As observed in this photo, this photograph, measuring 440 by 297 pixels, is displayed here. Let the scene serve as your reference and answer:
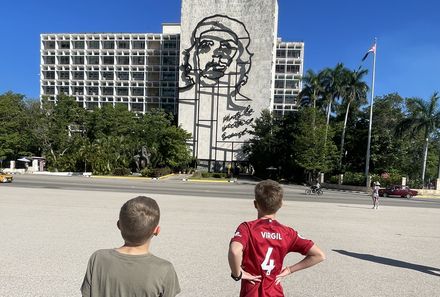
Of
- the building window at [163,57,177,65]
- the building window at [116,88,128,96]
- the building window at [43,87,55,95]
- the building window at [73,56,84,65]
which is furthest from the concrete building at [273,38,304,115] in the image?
the building window at [43,87,55,95]

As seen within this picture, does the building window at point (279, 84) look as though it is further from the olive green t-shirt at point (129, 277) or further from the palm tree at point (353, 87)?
the olive green t-shirt at point (129, 277)

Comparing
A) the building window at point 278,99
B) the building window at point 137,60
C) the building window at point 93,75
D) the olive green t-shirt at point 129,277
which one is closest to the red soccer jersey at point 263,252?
the olive green t-shirt at point 129,277

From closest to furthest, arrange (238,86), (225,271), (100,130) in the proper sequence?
(225,271)
(100,130)
(238,86)

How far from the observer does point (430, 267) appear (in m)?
7.80

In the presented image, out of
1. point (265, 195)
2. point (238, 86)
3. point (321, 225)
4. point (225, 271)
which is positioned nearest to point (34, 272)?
point (225, 271)

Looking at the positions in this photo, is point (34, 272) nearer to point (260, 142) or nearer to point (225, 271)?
point (225, 271)

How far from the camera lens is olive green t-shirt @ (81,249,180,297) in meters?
2.39

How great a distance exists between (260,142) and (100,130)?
26887 millimetres

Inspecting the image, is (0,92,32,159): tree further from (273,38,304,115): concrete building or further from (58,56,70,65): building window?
(273,38,304,115): concrete building

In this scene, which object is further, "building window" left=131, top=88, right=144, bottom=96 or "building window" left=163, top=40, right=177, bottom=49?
"building window" left=131, top=88, right=144, bottom=96

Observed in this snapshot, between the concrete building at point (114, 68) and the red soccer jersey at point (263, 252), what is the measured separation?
353ft

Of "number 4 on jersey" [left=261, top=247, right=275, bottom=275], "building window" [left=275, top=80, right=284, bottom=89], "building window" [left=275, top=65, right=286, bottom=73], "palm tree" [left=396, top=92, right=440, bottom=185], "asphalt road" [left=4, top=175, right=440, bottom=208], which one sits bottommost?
"asphalt road" [left=4, top=175, right=440, bottom=208]

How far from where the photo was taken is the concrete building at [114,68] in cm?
11019

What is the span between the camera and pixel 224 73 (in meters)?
84.8
